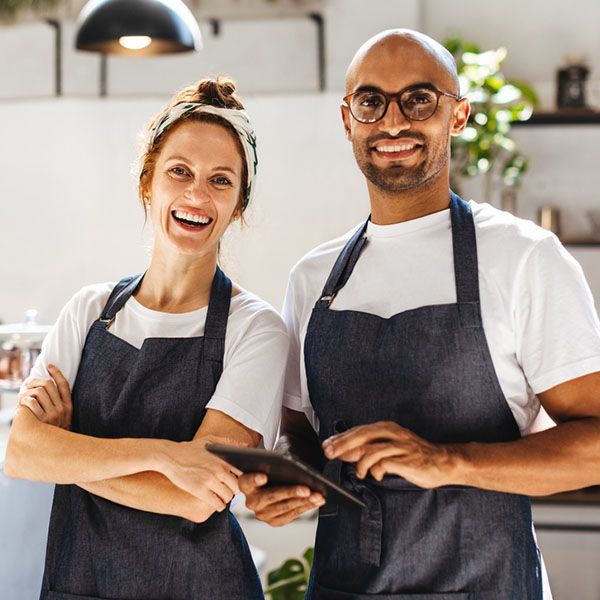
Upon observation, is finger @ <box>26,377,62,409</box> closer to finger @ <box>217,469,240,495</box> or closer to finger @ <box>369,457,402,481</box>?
finger @ <box>217,469,240,495</box>

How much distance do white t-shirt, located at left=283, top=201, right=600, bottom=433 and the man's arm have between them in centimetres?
9

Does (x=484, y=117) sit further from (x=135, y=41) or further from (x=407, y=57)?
(x=407, y=57)

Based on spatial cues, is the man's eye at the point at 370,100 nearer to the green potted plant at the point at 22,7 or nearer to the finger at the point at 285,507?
the finger at the point at 285,507

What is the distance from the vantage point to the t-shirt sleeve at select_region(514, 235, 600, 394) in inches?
68.7

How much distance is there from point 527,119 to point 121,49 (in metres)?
2.32

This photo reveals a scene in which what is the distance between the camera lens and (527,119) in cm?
496

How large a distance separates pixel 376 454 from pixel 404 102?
29.4 inches

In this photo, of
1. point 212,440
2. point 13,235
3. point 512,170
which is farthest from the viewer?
point 13,235

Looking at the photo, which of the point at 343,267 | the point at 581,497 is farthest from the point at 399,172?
the point at 581,497

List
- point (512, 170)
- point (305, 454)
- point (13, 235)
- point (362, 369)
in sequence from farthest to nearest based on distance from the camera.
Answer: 1. point (13, 235)
2. point (512, 170)
3. point (305, 454)
4. point (362, 369)

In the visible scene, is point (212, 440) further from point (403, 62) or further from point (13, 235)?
point (13, 235)

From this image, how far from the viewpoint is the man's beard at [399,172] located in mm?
1975

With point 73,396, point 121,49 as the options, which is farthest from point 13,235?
point 73,396

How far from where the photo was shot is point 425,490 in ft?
6.03
